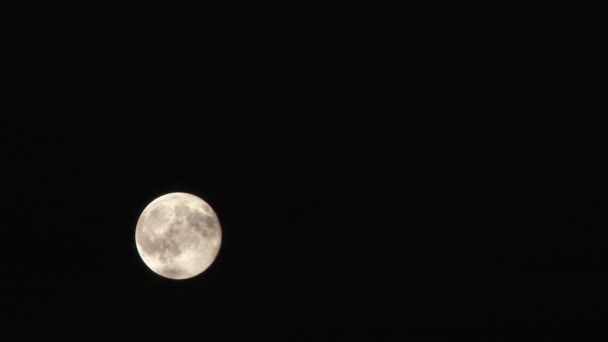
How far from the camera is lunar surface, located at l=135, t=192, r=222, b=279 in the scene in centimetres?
547

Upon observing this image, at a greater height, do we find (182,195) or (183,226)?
(182,195)

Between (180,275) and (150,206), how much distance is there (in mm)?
952

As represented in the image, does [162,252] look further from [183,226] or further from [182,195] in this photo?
[182,195]

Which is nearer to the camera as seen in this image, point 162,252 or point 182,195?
point 162,252

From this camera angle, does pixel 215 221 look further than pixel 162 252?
Yes

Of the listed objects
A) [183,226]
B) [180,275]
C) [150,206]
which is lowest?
[180,275]

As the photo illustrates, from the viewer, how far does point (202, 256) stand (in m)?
5.73

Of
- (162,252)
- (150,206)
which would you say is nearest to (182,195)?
(150,206)

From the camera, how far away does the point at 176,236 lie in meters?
5.45

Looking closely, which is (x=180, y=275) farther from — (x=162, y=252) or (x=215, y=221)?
(x=215, y=221)

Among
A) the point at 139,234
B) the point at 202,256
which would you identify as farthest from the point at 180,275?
the point at 139,234

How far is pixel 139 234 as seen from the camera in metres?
5.73

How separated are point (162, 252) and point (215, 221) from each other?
0.82 meters

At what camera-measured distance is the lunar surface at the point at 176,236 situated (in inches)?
215
